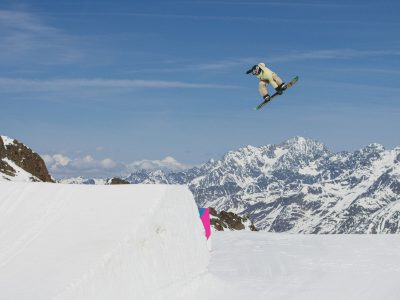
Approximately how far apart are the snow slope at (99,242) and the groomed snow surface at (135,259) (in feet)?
0.09

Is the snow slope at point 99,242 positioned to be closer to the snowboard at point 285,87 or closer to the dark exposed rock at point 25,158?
the snowboard at point 285,87

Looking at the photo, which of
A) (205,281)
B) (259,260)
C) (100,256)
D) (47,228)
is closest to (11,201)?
(47,228)

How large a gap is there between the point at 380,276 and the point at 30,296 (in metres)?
12.3

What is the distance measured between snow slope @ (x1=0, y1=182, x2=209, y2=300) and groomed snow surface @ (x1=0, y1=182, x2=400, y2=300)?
0.03 m

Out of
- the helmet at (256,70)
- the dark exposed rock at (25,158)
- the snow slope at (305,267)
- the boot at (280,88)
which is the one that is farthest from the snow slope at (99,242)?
the dark exposed rock at (25,158)

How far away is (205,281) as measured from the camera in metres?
16.8

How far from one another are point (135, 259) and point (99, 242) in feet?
3.47

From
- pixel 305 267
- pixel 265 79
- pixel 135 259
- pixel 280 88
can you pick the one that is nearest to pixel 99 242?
pixel 135 259

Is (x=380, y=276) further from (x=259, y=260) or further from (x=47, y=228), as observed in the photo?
(x=47, y=228)

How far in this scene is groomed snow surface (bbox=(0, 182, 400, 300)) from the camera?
1289 centimetres

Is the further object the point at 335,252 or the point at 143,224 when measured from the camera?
the point at 335,252

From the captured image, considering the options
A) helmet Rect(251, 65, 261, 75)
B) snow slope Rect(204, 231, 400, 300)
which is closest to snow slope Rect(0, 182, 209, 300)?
snow slope Rect(204, 231, 400, 300)

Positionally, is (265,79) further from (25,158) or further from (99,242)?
(25,158)

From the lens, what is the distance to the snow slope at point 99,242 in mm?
12617
